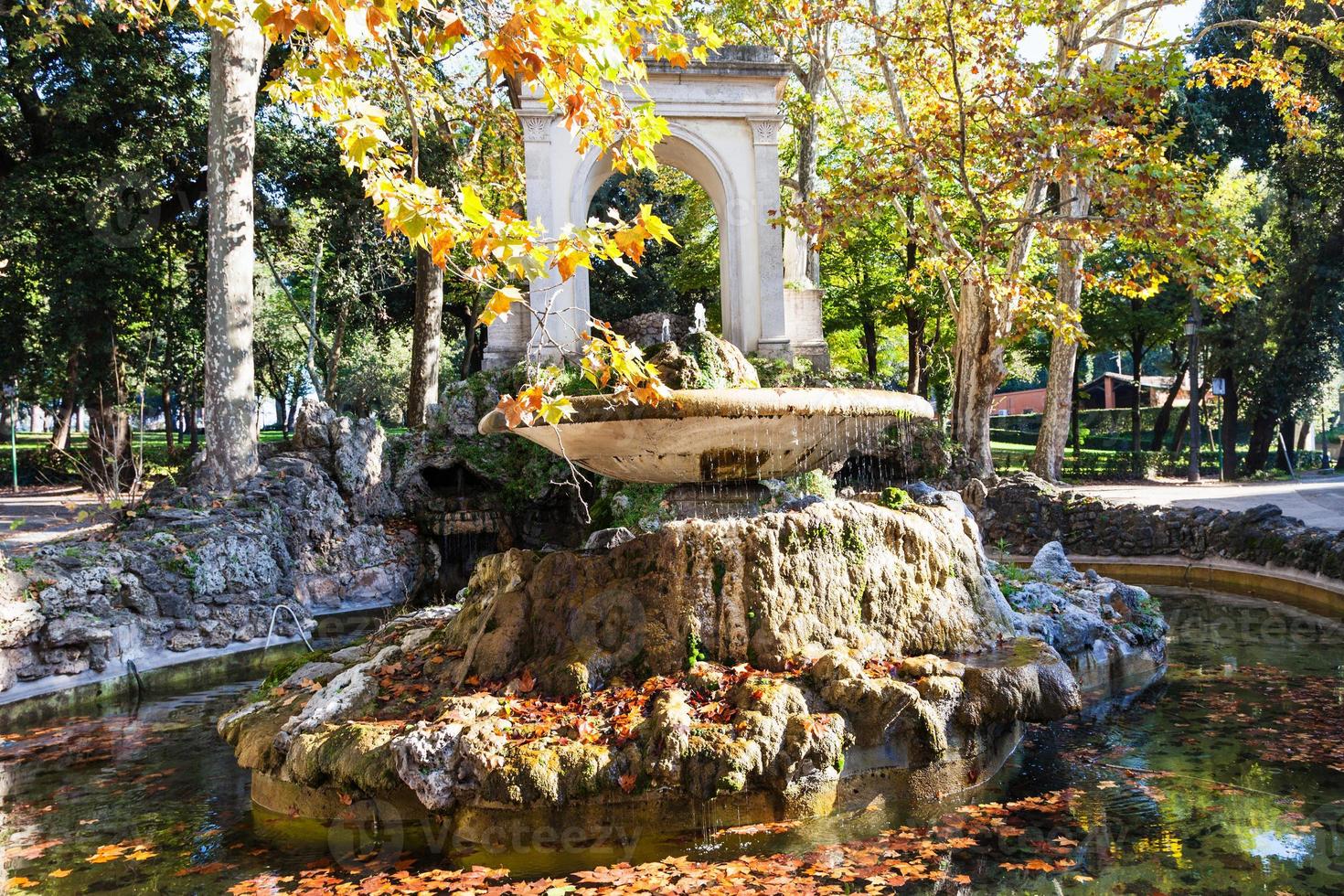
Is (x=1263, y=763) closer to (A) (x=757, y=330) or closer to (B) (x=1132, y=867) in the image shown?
(B) (x=1132, y=867)

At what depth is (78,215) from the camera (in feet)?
67.6

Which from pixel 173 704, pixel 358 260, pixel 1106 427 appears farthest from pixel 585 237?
pixel 1106 427

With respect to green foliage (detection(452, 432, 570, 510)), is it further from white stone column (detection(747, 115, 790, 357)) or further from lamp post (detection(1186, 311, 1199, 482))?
lamp post (detection(1186, 311, 1199, 482))

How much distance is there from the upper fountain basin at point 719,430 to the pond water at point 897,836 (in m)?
2.23

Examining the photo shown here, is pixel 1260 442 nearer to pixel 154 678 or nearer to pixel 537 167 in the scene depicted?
pixel 537 167

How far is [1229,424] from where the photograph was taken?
27188mm

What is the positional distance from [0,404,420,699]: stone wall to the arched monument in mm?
3159

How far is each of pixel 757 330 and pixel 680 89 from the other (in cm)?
408

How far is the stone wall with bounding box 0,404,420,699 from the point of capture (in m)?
9.73

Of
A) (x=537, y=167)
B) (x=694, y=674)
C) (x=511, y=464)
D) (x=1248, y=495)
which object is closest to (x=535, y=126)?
(x=537, y=167)

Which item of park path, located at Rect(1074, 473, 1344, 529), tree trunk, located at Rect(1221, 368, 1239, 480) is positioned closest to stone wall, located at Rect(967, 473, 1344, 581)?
park path, located at Rect(1074, 473, 1344, 529)

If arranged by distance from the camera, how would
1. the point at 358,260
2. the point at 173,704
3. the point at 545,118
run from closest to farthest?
the point at 173,704 < the point at 545,118 < the point at 358,260

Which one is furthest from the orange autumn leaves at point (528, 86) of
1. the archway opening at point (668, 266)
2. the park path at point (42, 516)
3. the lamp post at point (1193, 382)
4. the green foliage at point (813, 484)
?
the lamp post at point (1193, 382)

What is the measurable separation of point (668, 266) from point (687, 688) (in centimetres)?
2721
